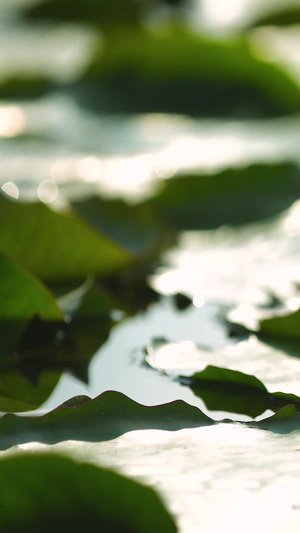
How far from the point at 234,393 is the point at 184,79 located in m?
1.11

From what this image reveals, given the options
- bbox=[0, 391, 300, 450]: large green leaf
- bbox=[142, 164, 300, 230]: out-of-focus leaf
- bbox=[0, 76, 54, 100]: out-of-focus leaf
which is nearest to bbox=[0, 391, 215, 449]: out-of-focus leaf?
bbox=[0, 391, 300, 450]: large green leaf

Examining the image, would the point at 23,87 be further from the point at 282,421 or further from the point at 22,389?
the point at 282,421

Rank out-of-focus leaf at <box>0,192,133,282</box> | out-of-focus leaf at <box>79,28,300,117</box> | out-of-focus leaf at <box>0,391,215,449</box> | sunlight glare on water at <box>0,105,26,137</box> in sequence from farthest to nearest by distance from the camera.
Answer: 1. out-of-focus leaf at <box>79,28,300,117</box>
2. sunlight glare on water at <box>0,105,26,137</box>
3. out-of-focus leaf at <box>0,192,133,282</box>
4. out-of-focus leaf at <box>0,391,215,449</box>

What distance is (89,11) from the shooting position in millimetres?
2627

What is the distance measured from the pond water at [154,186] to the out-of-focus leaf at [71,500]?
0.64ft

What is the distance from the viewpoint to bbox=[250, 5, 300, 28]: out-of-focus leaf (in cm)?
236

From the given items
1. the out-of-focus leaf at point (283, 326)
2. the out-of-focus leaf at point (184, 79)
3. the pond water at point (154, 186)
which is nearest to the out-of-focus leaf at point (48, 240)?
the pond water at point (154, 186)

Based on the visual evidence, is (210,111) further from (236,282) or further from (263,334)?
(263,334)

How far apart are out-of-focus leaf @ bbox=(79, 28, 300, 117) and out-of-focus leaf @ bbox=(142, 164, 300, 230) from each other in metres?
0.41

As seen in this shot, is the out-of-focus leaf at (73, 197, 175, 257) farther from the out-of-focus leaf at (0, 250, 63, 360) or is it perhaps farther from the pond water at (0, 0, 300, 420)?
the out-of-focus leaf at (0, 250, 63, 360)

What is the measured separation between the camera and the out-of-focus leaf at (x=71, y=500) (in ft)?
1.30

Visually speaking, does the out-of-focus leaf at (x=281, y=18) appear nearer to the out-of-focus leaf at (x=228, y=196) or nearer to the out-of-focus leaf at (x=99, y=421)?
the out-of-focus leaf at (x=228, y=196)

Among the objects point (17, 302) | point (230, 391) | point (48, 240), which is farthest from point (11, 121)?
point (230, 391)

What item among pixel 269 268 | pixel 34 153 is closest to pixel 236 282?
pixel 269 268
